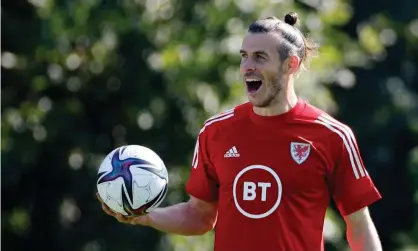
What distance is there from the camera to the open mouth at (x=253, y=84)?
19.3ft

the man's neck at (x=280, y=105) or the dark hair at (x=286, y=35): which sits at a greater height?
the dark hair at (x=286, y=35)

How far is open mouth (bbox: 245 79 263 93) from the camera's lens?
5891 millimetres

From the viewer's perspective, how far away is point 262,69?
5879mm

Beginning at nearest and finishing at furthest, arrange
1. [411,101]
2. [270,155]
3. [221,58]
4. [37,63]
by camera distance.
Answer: [270,155], [221,58], [37,63], [411,101]

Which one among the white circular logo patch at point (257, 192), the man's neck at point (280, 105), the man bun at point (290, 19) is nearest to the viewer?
the white circular logo patch at point (257, 192)

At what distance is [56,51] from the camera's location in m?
12.0

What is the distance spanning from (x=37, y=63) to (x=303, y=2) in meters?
2.60

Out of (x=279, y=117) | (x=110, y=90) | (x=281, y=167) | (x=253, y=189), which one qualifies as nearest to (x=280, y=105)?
(x=279, y=117)

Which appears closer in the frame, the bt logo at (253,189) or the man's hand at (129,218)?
the bt logo at (253,189)

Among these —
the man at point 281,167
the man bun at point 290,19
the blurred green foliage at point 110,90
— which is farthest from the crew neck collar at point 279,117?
the blurred green foliage at point 110,90

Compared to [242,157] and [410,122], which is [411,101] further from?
[242,157]

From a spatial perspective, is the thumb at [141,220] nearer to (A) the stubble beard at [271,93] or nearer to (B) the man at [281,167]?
(B) the man at [281,167]

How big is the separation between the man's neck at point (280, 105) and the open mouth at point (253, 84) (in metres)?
0.11

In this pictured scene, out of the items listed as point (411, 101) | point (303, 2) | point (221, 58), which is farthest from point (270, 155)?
point (411, 101)
